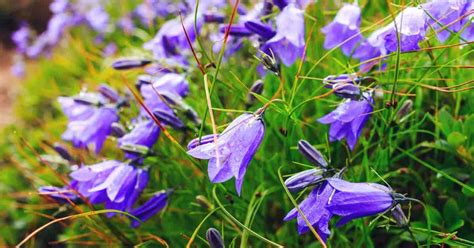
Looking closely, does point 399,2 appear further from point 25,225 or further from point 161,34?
point 25,225

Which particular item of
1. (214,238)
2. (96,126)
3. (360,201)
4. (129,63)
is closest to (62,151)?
(96,126)

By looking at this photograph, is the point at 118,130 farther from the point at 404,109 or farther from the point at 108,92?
the point at 404,109

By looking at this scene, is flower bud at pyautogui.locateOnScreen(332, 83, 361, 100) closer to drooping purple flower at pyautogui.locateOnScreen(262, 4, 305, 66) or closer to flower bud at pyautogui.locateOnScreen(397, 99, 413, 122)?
flower bud at pyautogui.locateOnScreen(397, 99, 413, 122)

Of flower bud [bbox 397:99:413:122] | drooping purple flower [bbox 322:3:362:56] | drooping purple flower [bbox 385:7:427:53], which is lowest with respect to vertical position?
flower bud [bbox 397:99:413:122]

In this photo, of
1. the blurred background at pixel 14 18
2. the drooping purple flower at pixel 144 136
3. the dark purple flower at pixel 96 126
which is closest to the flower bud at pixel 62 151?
the dark purple flower at pixel 96 126

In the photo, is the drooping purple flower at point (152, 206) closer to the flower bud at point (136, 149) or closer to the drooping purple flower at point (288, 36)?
the flower bud at point (136, 149)

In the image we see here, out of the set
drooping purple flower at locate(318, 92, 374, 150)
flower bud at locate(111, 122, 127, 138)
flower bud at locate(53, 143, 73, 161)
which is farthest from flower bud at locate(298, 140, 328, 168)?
flower bud at locate(53, 143, 73, 161)
